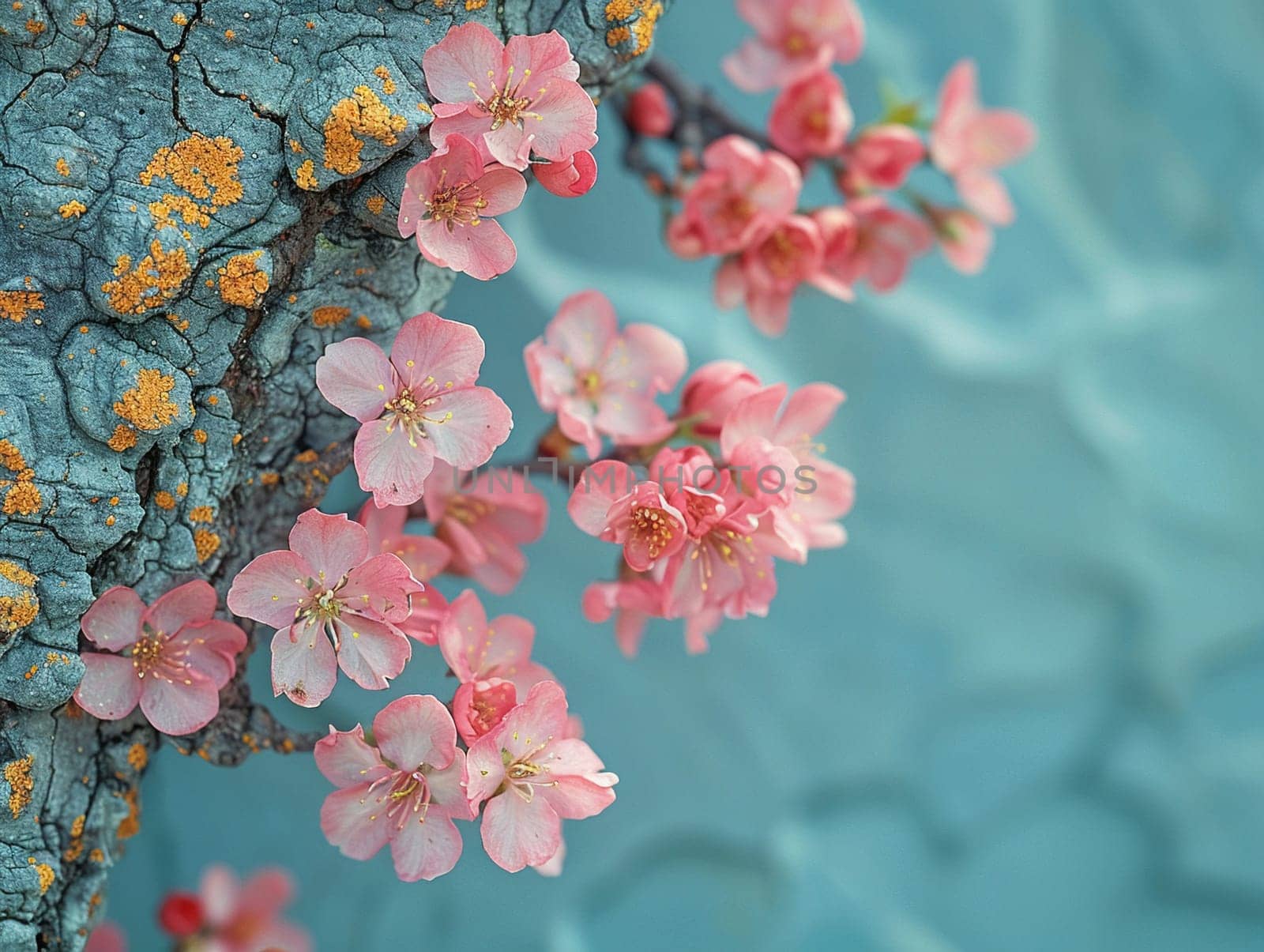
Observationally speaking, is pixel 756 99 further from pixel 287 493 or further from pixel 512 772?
pixel 512 772

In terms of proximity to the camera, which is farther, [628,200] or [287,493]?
[628,200]

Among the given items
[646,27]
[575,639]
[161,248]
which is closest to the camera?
[161,248]

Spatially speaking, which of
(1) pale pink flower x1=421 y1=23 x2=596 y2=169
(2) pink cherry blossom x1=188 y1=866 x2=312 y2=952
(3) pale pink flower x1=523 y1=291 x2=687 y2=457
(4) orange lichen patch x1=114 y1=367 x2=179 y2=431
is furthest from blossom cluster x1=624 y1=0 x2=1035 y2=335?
(2) pink cherry blossom x1=188 y1=866 x2=312 y2=952

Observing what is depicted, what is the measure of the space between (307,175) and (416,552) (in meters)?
0.29

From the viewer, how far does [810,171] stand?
106cm

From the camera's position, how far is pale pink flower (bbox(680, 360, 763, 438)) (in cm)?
84

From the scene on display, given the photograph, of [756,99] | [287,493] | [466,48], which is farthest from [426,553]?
[756,99]

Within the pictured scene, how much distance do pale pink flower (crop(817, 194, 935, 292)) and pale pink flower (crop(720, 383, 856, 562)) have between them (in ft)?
0.68

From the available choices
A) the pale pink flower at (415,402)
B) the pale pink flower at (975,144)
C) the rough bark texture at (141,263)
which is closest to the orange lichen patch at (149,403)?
the rough bark texture at (141,263)

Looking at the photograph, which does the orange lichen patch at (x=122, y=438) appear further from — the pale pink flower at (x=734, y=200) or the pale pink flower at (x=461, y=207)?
the pale pink flower at (x=734, y=200)

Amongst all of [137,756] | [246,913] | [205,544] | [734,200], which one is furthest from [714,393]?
[246,913]

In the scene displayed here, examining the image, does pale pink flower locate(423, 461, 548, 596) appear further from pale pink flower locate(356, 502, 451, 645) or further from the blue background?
the blue background

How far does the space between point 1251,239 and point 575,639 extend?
3.14ft

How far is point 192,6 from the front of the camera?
2.36 ft
